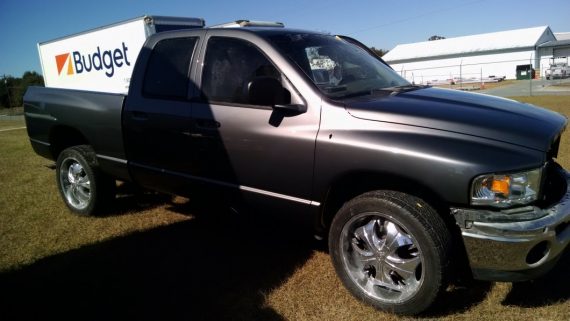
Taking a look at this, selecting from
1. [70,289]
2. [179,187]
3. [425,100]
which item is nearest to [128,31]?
[179,187]

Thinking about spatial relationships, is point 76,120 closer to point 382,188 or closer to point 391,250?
point 382,188

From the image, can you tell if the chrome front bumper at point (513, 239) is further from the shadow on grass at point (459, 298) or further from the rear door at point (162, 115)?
the rear door at point (162, 115)

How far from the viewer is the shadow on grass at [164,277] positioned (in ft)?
10.0

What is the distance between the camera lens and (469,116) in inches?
108

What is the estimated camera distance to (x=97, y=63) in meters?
9.39

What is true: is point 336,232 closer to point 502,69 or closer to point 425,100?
point 425,100

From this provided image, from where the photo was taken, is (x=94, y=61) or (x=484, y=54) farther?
(x=484, y=54)

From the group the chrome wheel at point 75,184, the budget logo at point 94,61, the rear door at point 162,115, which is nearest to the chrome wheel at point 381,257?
the rear door at point 162,115

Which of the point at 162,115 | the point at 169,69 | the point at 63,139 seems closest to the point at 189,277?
the point at 162,115

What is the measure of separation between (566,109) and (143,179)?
42.4ft

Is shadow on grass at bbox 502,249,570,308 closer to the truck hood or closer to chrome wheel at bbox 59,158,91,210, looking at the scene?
the truck hood

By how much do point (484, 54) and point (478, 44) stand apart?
2340mm

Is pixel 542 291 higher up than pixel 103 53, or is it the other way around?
pixel 103 53

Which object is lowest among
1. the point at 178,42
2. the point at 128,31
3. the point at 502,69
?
the point at 502,69
